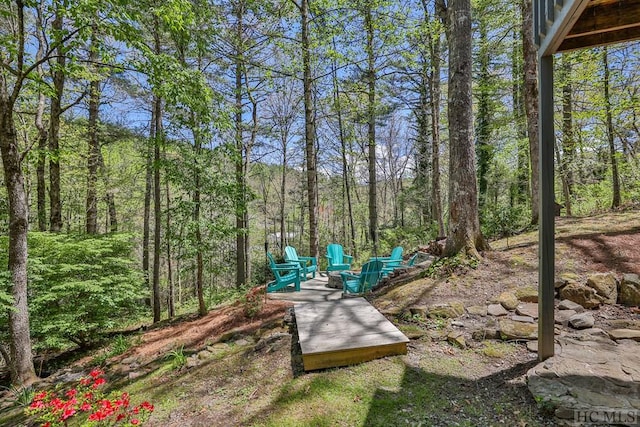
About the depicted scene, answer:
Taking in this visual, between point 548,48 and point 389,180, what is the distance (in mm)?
17425

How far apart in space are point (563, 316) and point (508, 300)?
505mm

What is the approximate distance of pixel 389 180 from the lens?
19.4 m

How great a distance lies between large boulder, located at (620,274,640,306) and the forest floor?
0.34 meters

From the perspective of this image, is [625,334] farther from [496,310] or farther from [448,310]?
[448,310]

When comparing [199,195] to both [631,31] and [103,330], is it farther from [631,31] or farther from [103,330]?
[631,31]

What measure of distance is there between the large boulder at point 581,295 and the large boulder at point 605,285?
79 mm

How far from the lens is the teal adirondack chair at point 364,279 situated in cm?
518

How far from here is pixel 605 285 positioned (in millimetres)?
3338

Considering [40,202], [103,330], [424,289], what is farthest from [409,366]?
[40,202]

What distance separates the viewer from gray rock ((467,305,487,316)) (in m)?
3.41

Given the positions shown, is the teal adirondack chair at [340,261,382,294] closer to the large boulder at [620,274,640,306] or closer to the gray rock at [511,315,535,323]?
the gray rock at [511,315,535,323]

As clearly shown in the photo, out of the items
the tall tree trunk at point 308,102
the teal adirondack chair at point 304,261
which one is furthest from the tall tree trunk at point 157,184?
the tall tree trunk at point 308,102

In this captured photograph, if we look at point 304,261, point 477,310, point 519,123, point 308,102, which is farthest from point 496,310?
point 519,123

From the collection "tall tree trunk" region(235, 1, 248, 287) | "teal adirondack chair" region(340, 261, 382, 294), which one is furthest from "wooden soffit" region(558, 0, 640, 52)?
"tall tree trunk" region(235, 1, 248, 287)
